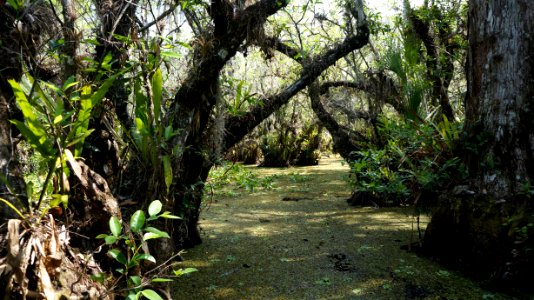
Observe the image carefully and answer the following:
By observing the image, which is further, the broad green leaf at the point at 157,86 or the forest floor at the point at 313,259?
the forest floor at the point at 313,259

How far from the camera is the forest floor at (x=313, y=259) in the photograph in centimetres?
217

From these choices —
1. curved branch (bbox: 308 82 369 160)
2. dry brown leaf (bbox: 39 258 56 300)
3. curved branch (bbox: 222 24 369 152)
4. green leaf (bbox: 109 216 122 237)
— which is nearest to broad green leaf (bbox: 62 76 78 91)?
green leaf (bbox: 109 216 122 237)

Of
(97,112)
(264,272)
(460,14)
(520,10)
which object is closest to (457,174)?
(520,10)

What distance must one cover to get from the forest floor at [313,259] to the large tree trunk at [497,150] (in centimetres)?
20

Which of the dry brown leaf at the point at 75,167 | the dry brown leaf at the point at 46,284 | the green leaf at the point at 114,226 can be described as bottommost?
the dry brown leaf at the point at 46,284

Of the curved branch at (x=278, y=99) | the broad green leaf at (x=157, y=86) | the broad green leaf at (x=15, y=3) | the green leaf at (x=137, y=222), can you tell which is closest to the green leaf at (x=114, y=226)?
the green leaf at (x=137, y=222)

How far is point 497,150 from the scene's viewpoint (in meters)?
2.37

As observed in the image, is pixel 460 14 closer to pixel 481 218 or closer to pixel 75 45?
pixel 481 218

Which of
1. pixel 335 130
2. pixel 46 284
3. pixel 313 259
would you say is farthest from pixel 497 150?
pixel 335 130

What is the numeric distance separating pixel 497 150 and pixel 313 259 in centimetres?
137

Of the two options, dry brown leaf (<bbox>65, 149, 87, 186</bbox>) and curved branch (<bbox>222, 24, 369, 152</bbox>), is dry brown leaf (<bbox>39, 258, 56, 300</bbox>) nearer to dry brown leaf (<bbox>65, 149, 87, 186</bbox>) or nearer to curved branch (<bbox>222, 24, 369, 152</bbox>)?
dry brown leaf (<bbox>65, 149, 87, 186</bbox>)

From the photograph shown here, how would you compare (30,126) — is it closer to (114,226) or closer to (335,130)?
(114,226)

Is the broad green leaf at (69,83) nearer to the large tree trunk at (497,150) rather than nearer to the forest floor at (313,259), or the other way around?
the forest floor at (313,259)

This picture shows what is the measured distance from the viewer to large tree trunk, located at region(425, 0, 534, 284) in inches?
85.4
